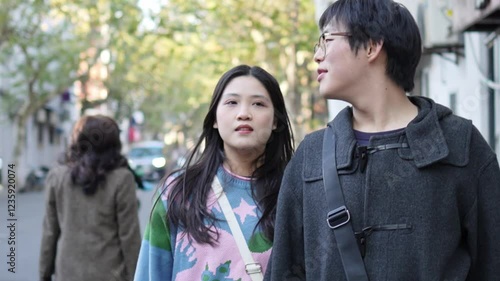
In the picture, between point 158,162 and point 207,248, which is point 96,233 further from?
point 158,162

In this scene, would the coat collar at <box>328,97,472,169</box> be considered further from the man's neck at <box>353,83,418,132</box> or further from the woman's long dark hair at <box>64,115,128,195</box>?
the woman's long dark hair at <box>64,115,128,195</box>

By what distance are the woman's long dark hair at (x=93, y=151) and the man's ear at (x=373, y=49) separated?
3049 millimetres

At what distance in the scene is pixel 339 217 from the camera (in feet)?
8.16

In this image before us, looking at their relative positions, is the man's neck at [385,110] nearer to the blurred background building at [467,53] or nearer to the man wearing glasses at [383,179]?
the man wearing glasses at [383,179]

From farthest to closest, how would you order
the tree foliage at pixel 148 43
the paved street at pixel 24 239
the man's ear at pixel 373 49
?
the tree foliage at pixel 148 43, the paved street at pixel 24 239, the man's ear at pixel 373 49

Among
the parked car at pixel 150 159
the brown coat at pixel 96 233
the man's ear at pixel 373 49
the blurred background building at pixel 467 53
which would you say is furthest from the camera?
the parked car at pixel 150 159

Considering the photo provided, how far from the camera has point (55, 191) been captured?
18.0ft

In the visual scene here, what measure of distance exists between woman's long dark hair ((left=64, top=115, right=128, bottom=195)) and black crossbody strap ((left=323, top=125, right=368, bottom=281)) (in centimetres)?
304

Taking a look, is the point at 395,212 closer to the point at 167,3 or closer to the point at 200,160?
the point at 200,160

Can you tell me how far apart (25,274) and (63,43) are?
2116 cm

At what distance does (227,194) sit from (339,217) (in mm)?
992

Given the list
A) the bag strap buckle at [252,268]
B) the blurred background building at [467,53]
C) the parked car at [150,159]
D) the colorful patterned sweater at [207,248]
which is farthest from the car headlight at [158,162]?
the bag strap buckle at [252,268]

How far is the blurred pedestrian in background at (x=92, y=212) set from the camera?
17.2 feet

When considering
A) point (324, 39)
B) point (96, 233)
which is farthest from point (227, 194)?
point (96, 233)
